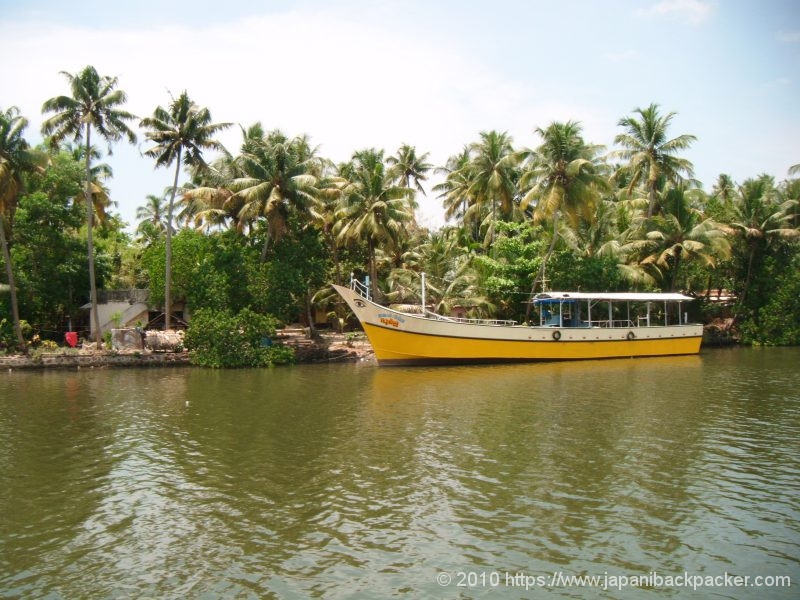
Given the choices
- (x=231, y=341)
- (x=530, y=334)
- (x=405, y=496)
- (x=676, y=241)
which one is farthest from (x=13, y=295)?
(x=676, y=241)

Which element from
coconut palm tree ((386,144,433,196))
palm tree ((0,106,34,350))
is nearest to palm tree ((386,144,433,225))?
coconut palm tree ((386,144,433,196))

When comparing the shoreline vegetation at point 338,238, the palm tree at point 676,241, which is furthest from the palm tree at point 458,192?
the palm tree at point 676,241

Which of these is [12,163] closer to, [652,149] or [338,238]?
[338,238]

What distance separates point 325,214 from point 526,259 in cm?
1175

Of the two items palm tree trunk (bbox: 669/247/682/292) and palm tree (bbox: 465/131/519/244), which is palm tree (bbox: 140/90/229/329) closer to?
palm tree (bbox: 465/131/519/244)

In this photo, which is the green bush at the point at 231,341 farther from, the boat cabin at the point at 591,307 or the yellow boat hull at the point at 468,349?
the boat cabin at the point at 591,307

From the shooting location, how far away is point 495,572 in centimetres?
736

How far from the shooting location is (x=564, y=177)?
32906 millimetres

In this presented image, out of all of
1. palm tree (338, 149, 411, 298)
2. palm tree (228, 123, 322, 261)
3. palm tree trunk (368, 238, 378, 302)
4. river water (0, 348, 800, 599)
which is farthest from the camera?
palm tree trunk (368, 238, 378, 302)

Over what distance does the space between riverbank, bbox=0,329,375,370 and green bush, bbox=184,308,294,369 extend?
3.34 ft

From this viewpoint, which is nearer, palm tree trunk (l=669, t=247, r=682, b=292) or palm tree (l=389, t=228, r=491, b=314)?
palm tree (l=389, t=228, r=491, b=314)

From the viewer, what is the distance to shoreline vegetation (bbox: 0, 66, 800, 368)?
3114cm

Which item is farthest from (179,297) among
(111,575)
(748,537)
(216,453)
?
(748,537)

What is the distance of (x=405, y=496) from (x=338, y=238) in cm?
2652
